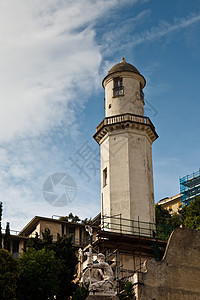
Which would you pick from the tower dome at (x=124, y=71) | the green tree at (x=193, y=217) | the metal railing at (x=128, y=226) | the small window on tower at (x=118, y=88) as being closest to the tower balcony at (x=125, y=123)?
the small window on tower at (x=118, y=88)

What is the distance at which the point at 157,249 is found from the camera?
39.6 meters

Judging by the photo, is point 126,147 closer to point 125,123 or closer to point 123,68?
point 125,123

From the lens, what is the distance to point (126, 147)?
43.3 metres

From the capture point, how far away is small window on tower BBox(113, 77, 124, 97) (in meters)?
46.2

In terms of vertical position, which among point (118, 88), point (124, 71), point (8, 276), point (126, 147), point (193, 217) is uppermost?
point (124, 71)

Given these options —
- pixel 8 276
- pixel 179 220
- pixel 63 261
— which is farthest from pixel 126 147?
pixel 179 220

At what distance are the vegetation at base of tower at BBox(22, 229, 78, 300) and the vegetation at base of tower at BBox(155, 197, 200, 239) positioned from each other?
9112mm

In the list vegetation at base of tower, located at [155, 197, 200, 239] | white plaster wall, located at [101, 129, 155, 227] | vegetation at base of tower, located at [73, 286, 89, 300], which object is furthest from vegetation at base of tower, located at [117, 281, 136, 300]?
white plaster wall, located at [101, 129, 155, 227]

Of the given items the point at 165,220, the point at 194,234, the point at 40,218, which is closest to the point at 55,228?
the point at 40,218

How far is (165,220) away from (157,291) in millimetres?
34151

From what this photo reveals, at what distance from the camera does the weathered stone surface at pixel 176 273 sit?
32062 millimetres

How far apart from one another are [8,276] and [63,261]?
5893 millimetres

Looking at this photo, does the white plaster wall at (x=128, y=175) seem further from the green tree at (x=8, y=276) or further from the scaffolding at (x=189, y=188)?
the scaffolding at (x=189, y=188)

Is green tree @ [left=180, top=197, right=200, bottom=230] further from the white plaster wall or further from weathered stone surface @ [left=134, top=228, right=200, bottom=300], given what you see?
weathered stone surface @ [left=134, top=228, right=200, bottom=300]
